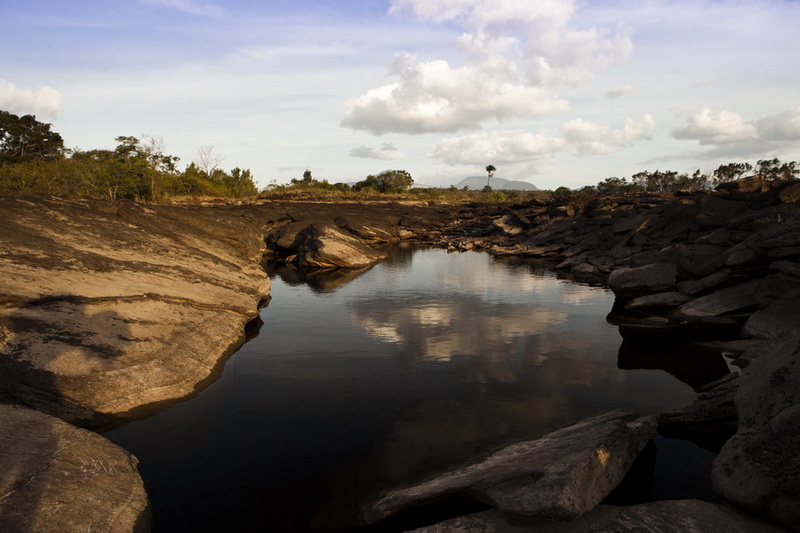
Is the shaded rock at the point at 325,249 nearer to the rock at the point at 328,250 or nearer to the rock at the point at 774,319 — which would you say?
the rock at the point at 328,250

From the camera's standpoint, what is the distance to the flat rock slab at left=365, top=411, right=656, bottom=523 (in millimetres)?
5504

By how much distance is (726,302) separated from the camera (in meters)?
16.8

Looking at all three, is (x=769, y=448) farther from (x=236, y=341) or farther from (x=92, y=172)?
(x=92, y=172)

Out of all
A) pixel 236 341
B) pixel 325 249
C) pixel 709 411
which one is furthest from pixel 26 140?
pixel 709 411

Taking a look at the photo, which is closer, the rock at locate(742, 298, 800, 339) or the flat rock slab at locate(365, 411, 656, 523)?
the flat rock slab at locate(365, 411, 656, 523)

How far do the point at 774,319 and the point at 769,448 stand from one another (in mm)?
10719

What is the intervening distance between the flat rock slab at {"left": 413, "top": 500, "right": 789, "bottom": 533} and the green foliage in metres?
104

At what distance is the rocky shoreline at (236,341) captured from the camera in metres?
5.71

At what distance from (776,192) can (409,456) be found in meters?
27.6

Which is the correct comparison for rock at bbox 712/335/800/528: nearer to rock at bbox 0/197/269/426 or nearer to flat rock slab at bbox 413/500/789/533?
flat rock slab at bbox 413/500/789/533

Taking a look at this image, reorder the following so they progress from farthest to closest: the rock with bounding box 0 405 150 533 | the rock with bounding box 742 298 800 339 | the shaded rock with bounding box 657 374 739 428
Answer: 1. the rock with bounding box 742 298 800 339
2. the shaded rock with bounding box 657 374 739 428
3. the rock with bounding box 0 405 150 533

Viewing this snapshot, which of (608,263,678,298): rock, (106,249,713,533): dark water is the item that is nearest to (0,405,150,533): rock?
(106,249,713,533): dark water

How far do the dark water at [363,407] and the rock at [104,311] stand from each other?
0.92 metres

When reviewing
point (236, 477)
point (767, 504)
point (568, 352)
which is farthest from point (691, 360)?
point (236, 477)
